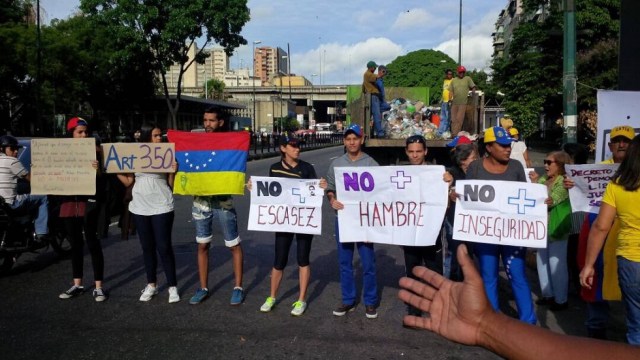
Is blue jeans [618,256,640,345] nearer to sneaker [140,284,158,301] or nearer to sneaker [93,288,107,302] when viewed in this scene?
sneaker [140,284,158,301]

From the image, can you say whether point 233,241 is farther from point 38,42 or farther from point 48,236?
point 38,42

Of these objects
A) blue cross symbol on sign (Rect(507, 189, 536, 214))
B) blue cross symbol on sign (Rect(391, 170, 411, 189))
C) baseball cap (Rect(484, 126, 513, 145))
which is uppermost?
baseball cap (Rect(484, 126, 513, 145))

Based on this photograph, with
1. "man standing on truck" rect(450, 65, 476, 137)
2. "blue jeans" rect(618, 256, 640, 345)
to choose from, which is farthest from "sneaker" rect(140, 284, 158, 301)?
"man standing on truck" rect(450, 65, 476, 137)

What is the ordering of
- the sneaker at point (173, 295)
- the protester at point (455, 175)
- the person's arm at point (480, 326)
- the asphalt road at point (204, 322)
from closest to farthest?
the person's arm at point (480, 326) < the asphalt road at point (204, 322) < the sneaker at point (173, 295) < the protester at point (455, 175)

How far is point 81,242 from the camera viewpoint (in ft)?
21.6

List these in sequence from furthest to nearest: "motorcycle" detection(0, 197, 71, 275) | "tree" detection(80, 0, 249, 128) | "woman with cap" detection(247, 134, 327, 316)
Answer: "tree" detection(80, 0, 249, 128) → "motorcycle" detection(0, 197, 71, 275) → "woman with cap" detection(247, 134, 327, 316)

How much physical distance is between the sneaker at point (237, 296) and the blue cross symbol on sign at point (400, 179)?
6.79ft

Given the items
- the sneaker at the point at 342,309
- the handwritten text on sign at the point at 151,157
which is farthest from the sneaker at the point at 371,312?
the handwritten text on sign at the point at 151,157

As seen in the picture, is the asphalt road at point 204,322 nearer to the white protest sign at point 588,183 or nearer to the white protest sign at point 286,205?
the white protest sign at point 286,205

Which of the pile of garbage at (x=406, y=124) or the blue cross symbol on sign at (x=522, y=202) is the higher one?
the pile of garbage at (x=406, y=124)

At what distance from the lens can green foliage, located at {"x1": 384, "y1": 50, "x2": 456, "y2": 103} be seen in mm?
92375

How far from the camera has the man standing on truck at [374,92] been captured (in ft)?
35.3

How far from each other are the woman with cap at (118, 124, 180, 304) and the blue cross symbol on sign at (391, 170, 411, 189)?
238 centimetres

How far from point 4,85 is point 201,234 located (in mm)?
30837
